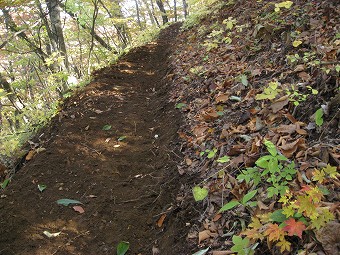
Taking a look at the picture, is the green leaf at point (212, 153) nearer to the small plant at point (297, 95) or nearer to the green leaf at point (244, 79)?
the small plant at point (297, 95)

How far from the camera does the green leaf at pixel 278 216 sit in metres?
1.69

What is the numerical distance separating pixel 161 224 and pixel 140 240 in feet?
0.79

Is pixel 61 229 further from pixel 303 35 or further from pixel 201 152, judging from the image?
pixel 303 35

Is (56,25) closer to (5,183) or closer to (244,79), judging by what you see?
(5,183)

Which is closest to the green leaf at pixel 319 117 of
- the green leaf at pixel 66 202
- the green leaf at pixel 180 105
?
the green leaf at pixel 180 105

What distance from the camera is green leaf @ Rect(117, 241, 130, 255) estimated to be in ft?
8.14

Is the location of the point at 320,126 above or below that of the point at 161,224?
above

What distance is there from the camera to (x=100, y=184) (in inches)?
132

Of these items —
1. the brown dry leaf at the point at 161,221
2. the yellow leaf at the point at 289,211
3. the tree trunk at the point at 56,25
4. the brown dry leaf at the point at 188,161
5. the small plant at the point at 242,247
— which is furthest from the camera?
the tree trunk at the point at 56,25

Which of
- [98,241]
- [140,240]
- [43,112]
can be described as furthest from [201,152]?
[43,112]

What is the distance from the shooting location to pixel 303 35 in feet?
12.4

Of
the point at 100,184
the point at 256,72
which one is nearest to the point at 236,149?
the point at 256,72

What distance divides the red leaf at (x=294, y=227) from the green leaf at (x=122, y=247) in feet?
4.85

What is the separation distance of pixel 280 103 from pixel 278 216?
57.0 inches
